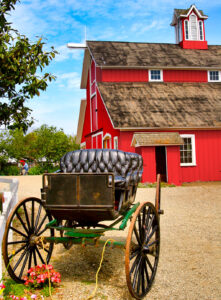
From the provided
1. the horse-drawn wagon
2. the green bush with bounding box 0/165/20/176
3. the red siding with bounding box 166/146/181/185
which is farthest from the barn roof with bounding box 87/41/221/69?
the horse-drawn wagon

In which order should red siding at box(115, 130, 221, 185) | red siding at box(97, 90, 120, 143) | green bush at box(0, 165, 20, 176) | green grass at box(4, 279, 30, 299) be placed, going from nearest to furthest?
1. green grass at box(4, 279, 30, 299)
2. red siding at box(115, 130, 221, 185)
3. red siding at box(97, 90, 120, 143)
4. green bush at box(0, 165, 20, 176)

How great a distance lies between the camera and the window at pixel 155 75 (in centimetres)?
2053

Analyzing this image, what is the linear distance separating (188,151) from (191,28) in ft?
35.9

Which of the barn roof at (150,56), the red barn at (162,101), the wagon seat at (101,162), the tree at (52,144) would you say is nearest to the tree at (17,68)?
the wagon seat at (101,162)

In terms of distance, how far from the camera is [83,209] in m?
3.70

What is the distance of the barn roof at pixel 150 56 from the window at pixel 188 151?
5.90 metres

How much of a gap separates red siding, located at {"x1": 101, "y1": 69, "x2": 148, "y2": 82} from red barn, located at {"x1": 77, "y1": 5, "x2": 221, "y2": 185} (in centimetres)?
6

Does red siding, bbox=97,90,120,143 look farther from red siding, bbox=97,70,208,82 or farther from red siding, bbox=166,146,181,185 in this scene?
red siding, bbox=166,146,181,185

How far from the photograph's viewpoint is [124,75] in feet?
65.9

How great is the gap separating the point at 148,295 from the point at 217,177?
47.7 ft

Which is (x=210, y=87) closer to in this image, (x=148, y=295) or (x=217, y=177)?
(x=217, y=177)

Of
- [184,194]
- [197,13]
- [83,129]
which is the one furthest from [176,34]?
[184,194]

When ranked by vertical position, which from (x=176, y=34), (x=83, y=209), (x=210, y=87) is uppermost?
(x=176, y=34)

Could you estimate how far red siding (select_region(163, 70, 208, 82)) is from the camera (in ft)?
68.0
